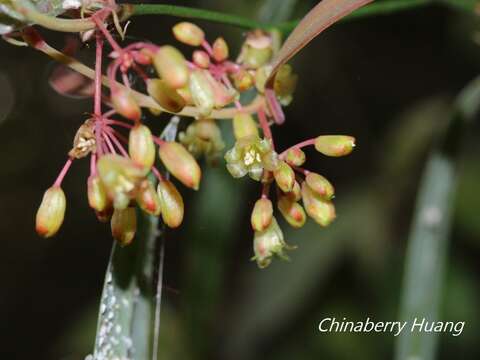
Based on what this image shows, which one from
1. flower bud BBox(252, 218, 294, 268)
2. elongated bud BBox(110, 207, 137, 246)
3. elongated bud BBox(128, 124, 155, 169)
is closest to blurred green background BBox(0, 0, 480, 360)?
flower bud BBox(252, 218, 294, 268)

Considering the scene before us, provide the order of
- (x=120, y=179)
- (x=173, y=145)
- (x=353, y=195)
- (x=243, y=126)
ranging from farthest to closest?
(x=353, y=195) < (x=243, y=126) < (x=173, y=145) < (x=120, y=179)

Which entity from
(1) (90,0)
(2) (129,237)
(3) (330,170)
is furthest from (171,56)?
(3) (330,170)

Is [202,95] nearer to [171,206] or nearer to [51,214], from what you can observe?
[171,206]

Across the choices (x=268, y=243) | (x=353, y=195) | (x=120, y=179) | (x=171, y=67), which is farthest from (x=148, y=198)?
(x=353, y=195)

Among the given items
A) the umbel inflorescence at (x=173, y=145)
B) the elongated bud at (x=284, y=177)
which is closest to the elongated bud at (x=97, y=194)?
the umbel inflorescence at (x=173, y=145)

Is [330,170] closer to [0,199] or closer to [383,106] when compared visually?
[383,106]

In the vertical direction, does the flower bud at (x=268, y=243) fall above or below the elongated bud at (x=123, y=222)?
below

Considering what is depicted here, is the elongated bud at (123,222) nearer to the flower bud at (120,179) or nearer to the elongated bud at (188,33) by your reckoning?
the flower bud at (120,179)
